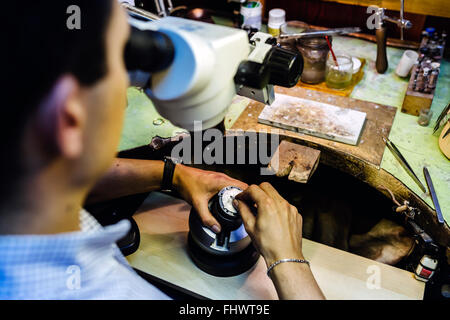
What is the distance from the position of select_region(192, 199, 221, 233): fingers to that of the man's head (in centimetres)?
65

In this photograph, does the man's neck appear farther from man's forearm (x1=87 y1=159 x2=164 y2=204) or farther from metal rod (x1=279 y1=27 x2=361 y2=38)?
metal rod (x1=279 y1=27 x2=361 y2=38)

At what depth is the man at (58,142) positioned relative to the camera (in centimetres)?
55

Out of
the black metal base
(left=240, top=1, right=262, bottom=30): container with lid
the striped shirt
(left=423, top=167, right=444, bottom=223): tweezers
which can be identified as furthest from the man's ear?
(left=240, top=1, right=262, bottom=30): container with lid

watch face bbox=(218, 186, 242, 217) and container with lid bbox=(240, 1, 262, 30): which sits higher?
container with lid bbox=(240, 1, 262, 30)

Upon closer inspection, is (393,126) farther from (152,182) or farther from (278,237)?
(152,182)

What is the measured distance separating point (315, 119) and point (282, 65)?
0.80 m

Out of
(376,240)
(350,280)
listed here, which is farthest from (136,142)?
(376,240)

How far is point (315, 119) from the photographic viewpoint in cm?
168

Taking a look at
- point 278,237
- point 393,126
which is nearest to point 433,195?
point 393,126

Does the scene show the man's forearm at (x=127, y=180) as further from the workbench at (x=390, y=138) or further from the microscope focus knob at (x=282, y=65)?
the microscope focus knob at (x=282, y=65)

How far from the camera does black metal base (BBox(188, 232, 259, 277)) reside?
1.28 meters

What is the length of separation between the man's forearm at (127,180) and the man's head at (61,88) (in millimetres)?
740

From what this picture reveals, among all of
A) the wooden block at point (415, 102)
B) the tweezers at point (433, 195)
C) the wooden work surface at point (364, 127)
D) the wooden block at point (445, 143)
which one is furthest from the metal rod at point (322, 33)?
the tweezers at point (433, 195)
